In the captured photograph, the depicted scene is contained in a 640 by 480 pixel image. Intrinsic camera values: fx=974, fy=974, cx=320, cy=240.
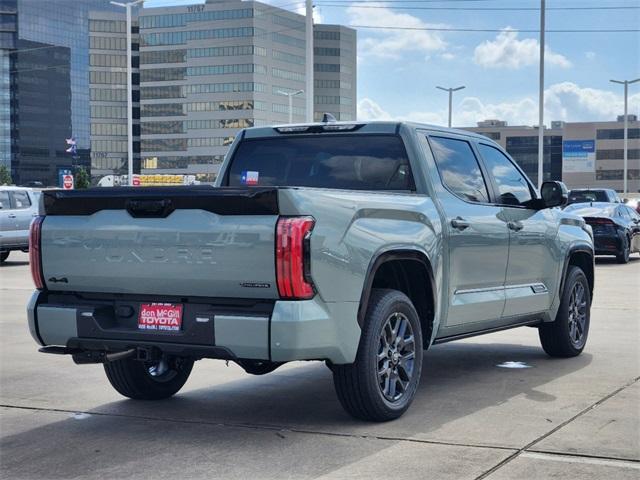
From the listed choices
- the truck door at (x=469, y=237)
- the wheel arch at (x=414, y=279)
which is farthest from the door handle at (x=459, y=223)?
the wheel arch at (x=414, y=279)

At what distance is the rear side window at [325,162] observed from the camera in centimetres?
727

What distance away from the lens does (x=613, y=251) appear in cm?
2311

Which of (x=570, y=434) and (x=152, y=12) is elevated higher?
(x=152, y=12)

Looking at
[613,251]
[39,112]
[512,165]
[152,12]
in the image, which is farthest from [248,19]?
[512,165]

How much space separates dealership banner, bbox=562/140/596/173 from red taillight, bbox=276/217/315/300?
94.8 meters

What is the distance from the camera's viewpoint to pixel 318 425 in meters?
6.25

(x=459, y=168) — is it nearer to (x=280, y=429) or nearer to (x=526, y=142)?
(x=280, y=429)

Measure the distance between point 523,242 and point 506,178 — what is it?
60 centimetres

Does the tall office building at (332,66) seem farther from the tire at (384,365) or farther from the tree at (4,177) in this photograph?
the tire at (384,365)

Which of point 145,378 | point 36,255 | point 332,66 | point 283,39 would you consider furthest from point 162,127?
point 36,255

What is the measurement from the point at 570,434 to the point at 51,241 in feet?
11.4

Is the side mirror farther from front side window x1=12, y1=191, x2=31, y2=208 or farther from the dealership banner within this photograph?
the dealership banner

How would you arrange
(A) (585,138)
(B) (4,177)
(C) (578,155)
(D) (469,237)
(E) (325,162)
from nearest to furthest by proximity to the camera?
(D) (469,237) < (E) (325,162) < (C) (578,155) < (A) (585,138) < (B) (4,177)

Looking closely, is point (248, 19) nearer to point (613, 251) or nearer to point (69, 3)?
point (69, 3)
